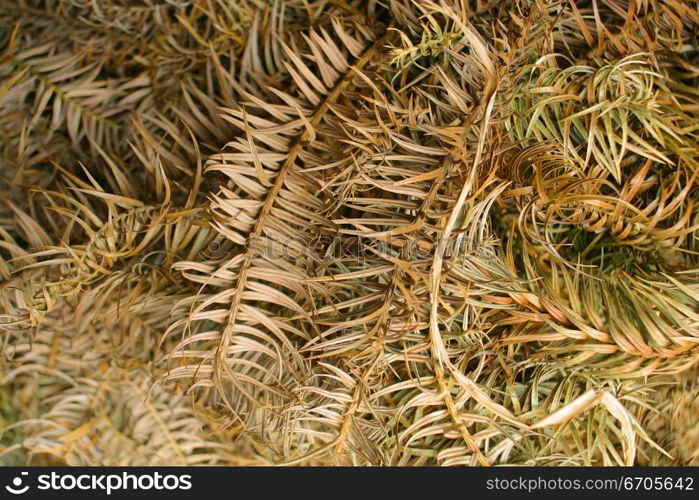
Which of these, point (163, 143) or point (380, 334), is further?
point (163, 143)

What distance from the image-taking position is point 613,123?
0.49 m

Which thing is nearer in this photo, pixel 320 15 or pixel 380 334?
pixel 380 334

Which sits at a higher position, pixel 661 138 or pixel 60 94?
pixel 60 94

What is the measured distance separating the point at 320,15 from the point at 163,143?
187 millimetres

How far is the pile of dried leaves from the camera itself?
431 millimetres

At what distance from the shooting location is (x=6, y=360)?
1.69 ft

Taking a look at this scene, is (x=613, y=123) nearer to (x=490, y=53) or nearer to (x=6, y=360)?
(x=490, y=53)

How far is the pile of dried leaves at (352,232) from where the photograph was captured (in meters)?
0.43

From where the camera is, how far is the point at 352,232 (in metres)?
0.41

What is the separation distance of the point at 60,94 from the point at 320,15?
0.25 meters
